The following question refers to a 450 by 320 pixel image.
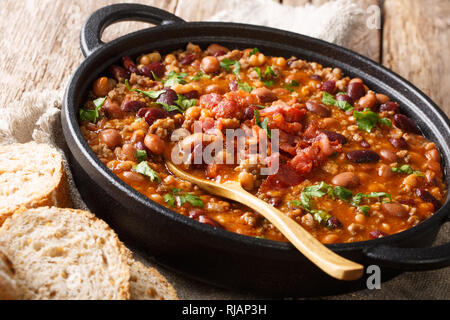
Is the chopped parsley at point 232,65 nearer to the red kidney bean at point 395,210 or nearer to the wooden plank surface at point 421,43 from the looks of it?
the red kidney bean at point 395,210

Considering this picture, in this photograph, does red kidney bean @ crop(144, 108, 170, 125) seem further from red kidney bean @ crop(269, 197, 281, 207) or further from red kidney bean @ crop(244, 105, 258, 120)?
red kidney bean @ crop(269, 197, 281, 207)

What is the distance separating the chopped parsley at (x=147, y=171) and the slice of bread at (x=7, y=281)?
100 centimetres

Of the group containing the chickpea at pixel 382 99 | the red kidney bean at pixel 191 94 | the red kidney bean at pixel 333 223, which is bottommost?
the red kidney bean at pixel 333 223

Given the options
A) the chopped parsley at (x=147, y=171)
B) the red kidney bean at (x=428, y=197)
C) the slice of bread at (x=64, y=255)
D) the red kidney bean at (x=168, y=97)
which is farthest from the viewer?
the red kidney bean at (x=168, y=97)

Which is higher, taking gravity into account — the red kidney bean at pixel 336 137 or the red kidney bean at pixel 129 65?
the red kidney bean at pixel 336 137

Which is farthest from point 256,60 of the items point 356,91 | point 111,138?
point 111,138

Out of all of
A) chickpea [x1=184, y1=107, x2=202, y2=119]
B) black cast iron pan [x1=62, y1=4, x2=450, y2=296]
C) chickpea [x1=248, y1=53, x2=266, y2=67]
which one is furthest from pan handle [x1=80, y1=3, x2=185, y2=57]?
chickpea [x1=184, y1=107, x2=202, y2=119]

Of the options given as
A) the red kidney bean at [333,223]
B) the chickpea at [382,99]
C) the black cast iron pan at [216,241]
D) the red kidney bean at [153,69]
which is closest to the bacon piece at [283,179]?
the red kidney bean at [333,223]

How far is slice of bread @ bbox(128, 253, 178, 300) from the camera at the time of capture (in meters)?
3.29

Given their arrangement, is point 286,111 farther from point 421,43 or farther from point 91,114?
point 421,43

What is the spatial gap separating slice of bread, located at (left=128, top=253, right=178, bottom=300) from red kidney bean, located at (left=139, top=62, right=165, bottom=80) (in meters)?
1.74

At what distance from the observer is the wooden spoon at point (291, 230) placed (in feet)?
9.36

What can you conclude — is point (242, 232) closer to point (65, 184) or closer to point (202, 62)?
point (65, 184)

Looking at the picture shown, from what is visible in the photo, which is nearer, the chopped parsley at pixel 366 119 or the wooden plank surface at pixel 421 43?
the chopped parsley at pixel 366 119
